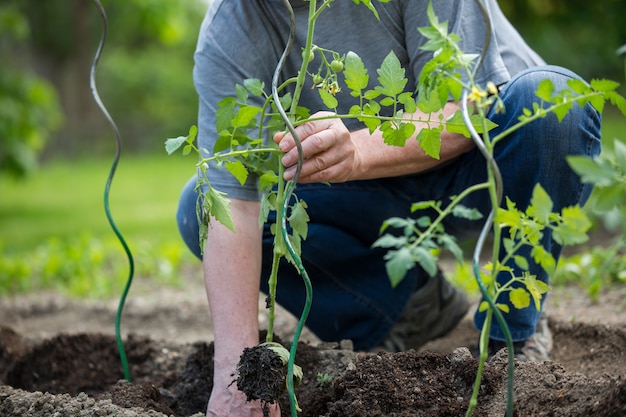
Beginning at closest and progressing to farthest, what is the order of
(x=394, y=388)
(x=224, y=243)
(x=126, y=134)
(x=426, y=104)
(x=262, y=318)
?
(x=426, y=104) < (x=394, y=388) < (x=224, y=243) < (x=262, y=318) < (x=126, y=134)

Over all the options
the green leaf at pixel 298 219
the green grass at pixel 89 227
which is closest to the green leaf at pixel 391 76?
the green leaf at pixel 298 219

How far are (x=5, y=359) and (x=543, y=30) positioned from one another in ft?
15.0

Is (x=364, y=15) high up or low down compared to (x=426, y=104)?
up

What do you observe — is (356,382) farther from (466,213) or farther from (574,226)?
(574,226)

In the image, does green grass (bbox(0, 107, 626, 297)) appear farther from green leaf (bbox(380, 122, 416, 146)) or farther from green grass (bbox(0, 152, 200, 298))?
green leaf (bbox(380, 122, 416, 146))

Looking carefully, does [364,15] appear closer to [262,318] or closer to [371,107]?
[371,107]

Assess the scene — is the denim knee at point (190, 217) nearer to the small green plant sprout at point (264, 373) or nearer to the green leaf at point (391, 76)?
the small green plant sprout at point (264, 373)

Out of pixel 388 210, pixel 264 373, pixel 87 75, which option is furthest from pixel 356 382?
pixel 87 75

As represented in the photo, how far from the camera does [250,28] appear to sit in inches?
81.1

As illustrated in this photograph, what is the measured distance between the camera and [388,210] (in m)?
2.40

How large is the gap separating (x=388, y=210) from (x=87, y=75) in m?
16.3

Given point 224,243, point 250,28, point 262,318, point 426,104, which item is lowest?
point 262,318

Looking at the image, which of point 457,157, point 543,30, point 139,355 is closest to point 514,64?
point 457,157

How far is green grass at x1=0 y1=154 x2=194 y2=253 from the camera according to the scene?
6.57 m
